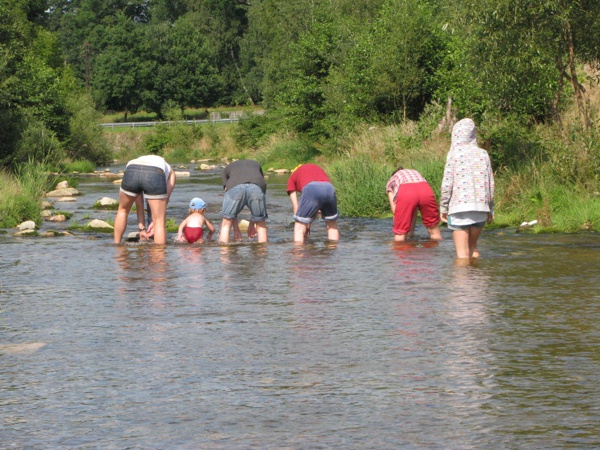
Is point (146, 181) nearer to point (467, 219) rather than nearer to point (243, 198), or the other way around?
point (243, 198)

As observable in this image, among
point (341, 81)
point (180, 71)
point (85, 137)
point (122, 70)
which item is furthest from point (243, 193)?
point (180, 71)

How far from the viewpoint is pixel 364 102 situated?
37094mm

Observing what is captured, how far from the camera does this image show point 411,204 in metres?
15.7

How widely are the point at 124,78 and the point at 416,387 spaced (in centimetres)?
9797

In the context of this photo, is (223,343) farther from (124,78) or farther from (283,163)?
(124,78)

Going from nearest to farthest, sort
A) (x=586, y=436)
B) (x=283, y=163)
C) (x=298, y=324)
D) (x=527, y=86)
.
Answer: (x=586, y=436) → (x=298, y=324) → (x=527, y=86) → (x=283, y=163)

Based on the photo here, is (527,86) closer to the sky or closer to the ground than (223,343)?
closer to the sky

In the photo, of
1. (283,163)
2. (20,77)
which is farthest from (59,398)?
(283,163)

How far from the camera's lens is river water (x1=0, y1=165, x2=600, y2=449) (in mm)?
6141

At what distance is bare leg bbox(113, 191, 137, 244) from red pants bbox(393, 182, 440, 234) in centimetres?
416

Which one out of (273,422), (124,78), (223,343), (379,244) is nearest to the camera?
(273,422)

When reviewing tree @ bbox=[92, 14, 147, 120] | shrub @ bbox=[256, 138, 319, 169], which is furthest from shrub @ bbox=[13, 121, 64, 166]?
tree @ bbox=[92, 14, 147, 120]

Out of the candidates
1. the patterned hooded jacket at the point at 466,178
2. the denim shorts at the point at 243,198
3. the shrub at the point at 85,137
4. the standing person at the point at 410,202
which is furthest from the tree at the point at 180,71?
the patterned hooded jacket at the point at 466,178

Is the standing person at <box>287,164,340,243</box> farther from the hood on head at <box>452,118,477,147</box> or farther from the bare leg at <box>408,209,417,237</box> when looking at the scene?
the hood on head at <box>452,118,477,147</box>
